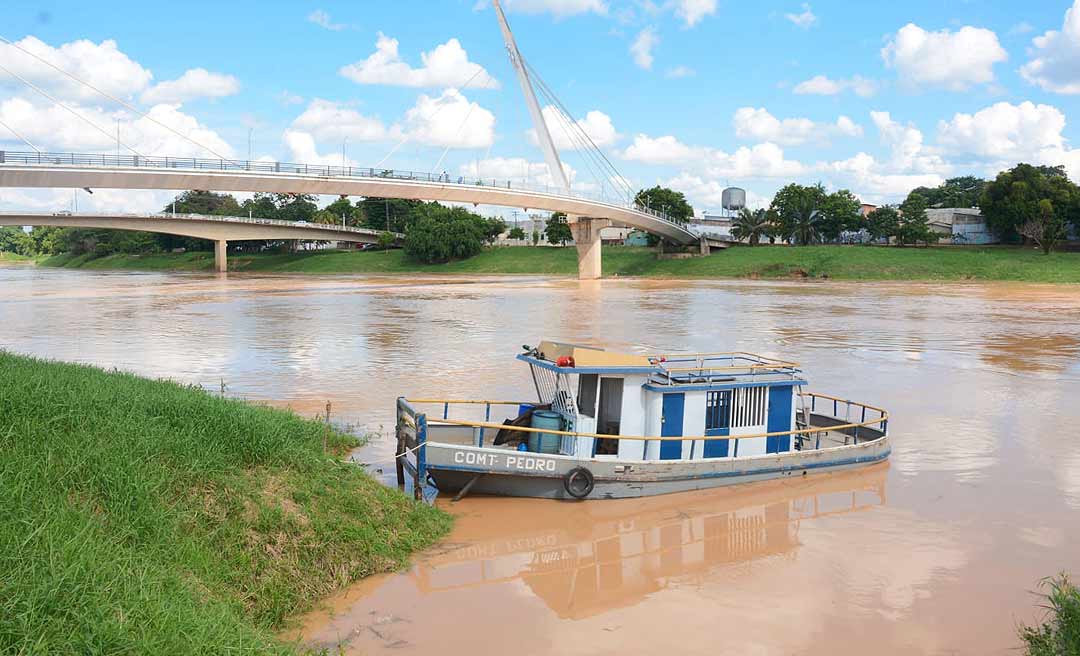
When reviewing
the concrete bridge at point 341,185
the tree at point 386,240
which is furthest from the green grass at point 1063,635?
the tree at point 386,240

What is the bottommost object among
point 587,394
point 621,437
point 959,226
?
point 621,437

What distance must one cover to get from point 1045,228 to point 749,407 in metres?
67.5

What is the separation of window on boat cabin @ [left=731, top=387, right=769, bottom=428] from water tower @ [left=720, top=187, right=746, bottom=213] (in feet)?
424

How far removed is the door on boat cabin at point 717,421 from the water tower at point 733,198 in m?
129

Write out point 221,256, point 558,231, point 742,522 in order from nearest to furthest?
point 742,522, point 221,256, point 558,231

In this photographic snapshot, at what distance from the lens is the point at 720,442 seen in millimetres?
13070

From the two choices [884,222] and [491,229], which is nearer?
[884,222]

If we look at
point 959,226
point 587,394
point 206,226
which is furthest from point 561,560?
point 959,226

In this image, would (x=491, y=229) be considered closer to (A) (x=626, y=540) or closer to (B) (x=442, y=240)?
(B) (x=442, y=240)

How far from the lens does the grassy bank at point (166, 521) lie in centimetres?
577

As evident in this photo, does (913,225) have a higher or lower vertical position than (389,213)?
lower

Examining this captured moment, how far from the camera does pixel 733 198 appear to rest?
140m

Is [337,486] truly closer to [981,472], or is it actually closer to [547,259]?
[981,472]

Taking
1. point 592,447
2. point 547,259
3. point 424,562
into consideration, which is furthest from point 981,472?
point 547,259
